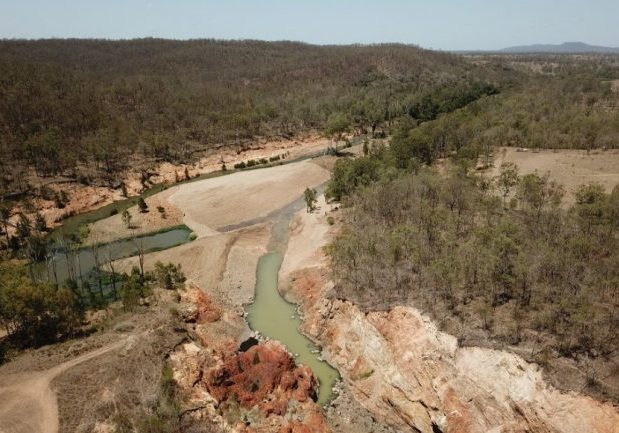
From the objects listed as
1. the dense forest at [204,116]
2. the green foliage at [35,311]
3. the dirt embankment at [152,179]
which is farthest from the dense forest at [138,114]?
the green foliage at [35,311]

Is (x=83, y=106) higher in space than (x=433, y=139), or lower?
higher

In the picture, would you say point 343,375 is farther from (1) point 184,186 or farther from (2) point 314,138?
(2) point 314,138

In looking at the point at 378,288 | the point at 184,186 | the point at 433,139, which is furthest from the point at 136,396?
the point at 433,139

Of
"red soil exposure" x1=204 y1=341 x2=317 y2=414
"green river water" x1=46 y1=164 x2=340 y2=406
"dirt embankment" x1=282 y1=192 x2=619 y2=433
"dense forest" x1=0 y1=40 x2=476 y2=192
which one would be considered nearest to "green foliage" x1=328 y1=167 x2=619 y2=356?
"dirt embankment" x1=282 y1=192 x2=619 y2=433

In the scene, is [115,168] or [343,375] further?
[115,168]

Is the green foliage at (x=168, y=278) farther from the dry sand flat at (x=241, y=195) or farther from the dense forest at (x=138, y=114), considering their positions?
the dense forest at (x=138, y=114)

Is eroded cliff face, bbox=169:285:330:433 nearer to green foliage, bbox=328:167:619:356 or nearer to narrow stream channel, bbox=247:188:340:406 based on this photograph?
narrow stream channel, bbox=247:188:340:406
